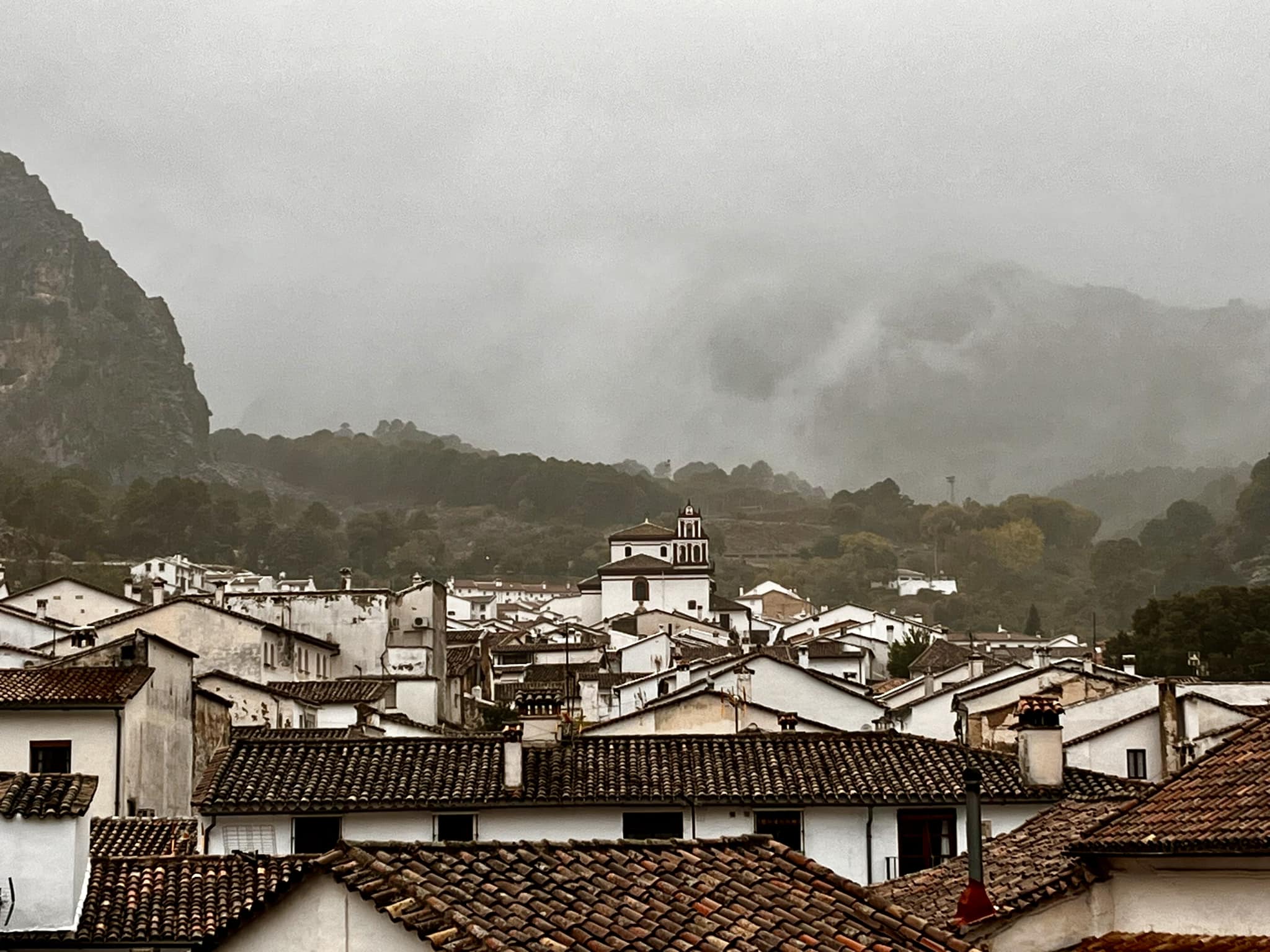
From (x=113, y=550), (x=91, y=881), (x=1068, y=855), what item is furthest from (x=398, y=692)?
(x=113, y=550)

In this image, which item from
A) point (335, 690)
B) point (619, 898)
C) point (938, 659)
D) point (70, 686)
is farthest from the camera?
point (938, 659)

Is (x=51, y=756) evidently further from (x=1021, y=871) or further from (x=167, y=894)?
Result: (x=1021, y=871)

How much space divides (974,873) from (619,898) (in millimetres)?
3386

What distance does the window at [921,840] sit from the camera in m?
30.3

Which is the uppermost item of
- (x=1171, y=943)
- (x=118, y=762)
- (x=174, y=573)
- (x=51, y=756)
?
(x=174, y=573)

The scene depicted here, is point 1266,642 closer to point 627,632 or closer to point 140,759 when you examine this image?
point 627,632

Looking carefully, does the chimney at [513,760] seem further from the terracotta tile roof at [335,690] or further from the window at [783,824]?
the terracotta tile roof at [335,690]

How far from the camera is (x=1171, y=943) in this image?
14805 millimetres

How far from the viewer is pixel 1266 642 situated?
96.5m

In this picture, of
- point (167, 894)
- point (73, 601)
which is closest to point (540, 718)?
point (167, 894)

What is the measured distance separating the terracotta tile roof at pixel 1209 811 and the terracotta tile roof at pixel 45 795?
9025 mm

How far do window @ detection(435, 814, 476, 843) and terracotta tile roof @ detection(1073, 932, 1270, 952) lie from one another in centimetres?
1547

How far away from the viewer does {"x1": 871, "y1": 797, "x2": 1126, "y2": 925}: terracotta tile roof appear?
16234mm

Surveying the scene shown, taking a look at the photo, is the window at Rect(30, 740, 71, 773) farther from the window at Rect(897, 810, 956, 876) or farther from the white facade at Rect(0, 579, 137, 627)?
the white facade at Rect(0, 579, 137, 627)
